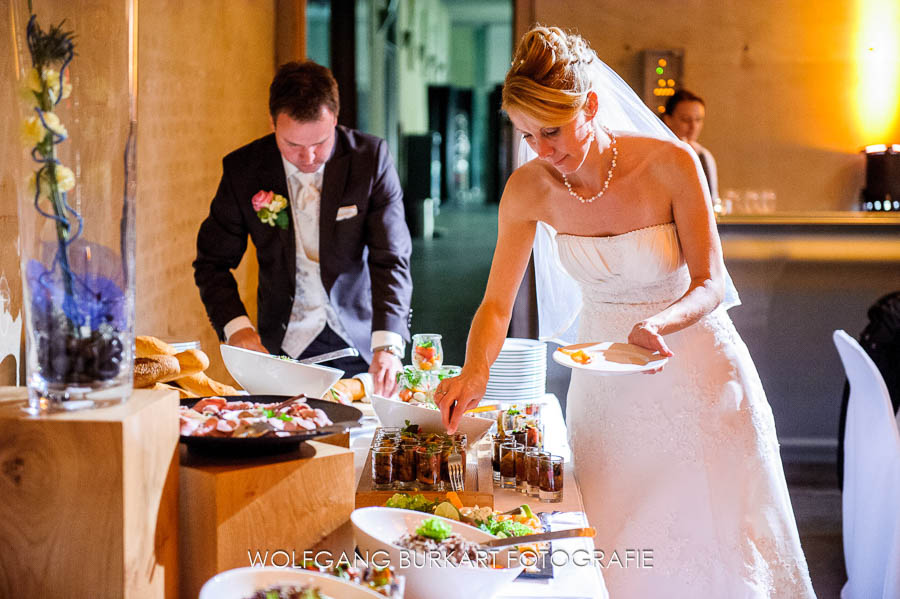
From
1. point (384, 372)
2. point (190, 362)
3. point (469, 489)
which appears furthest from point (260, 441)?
point (384, 372)

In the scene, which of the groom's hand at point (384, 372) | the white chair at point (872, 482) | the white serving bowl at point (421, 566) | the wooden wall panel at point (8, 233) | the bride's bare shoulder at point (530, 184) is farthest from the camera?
the white chair at point (872, 482)

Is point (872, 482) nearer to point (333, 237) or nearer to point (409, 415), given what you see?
point (409, 415)

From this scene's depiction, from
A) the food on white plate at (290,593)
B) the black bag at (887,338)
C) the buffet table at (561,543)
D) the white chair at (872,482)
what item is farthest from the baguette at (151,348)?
the black bag at (887,338)

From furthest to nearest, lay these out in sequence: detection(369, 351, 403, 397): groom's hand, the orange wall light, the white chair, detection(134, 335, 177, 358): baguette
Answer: the orange wall light
the white chair
detection(369, 351, 403, 397): groom's hand
detection(134, 335, 177, 358): baguette

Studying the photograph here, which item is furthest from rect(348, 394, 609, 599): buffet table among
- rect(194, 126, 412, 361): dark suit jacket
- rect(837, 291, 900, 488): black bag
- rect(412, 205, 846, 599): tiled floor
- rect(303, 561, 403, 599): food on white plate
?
rect(412, 205, 846, 599): tiled floor

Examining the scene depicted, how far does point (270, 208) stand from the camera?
2.85m

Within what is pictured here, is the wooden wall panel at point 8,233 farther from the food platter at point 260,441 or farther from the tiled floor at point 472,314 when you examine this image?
the tiled floor at point 472,314

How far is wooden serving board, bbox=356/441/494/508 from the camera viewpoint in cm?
163

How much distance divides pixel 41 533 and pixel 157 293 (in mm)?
2690

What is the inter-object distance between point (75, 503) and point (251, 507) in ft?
0.85

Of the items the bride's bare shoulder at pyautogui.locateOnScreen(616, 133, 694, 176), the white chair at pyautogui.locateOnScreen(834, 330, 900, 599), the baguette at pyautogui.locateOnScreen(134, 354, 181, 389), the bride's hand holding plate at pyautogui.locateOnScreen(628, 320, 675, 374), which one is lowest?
the white chair at pyautogui.locateOnScreen(834, 330, 900, 599)

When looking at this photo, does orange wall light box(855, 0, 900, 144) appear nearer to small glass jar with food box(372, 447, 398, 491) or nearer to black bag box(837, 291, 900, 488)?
black bag box(837, 291, 900, 488)

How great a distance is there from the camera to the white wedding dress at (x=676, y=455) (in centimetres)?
203

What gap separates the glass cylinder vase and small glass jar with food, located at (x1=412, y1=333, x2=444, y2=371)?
4.14ft
